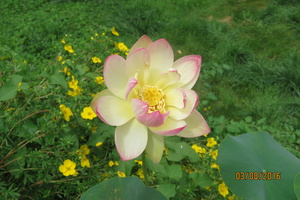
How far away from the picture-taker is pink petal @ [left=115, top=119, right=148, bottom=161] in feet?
2.23

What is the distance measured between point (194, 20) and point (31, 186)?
8.89ft

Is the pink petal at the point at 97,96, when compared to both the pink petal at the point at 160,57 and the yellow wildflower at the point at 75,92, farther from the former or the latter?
the yellow wildflower at the point at 75,92

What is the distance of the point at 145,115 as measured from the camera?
677mm

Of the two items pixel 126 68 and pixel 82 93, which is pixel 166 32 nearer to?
pixel 82 93

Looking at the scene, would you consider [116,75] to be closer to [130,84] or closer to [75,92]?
[130,84]

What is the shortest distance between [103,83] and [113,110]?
0.77m

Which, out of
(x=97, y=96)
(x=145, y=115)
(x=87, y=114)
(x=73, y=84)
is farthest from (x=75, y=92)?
(x=145, y=115)

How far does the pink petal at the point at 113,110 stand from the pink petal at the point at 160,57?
4.9 inches

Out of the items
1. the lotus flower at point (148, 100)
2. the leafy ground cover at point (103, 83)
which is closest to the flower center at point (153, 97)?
the lotus flower at point (148, 100)

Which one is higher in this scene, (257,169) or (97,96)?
(97,96)

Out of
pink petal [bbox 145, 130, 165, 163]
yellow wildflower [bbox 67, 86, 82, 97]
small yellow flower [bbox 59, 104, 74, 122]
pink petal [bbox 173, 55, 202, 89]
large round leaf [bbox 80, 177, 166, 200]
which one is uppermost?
pink petal [bbox 173, 55, 202, 89]

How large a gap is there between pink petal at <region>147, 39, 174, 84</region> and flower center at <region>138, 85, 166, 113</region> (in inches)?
1.6
